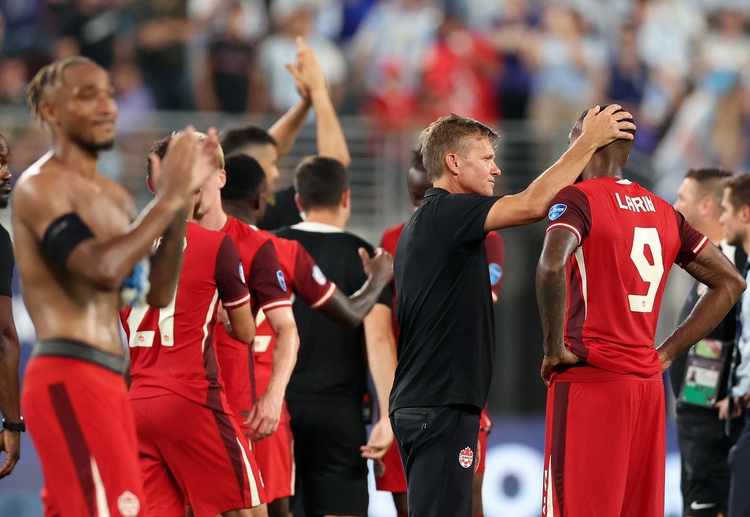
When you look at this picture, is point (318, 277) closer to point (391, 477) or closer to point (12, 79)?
point (391, 477)

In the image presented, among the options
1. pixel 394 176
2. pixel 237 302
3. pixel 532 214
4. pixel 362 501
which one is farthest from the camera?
pixel 394 176

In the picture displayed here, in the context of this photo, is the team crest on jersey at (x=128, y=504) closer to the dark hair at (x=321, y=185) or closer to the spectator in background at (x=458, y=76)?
the dark hair at (x=321, y=185)

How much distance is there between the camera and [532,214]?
5.18 meters

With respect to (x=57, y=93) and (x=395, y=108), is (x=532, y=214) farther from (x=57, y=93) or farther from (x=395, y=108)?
(x=395, y=108)

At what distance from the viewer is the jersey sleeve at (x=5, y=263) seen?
5.82 m

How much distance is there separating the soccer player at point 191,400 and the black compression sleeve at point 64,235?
1.26 meters

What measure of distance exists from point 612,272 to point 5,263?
9.87 ft

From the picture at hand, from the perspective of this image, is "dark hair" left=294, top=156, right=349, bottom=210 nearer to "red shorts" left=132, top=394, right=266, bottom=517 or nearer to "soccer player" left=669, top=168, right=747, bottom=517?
"red shorts" left=132, top=394, right=266, bottom=517

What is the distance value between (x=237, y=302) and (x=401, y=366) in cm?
85

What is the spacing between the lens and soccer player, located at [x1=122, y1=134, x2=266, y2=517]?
5.38 m

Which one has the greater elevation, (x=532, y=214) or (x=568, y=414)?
(x=532, y=214)

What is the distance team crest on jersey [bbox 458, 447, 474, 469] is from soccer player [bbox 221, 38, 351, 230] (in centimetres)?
294

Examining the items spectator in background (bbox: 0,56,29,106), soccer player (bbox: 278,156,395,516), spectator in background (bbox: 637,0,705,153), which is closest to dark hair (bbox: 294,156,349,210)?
soccer player (bbox: 278,156,395,516)

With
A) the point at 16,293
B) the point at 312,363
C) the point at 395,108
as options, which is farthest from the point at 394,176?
the point at 312,363
